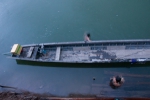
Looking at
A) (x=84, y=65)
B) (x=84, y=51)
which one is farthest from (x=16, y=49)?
(x=84, y=65)

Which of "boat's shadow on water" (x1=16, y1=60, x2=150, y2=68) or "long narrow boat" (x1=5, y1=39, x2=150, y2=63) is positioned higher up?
"long narrow boat" (x1=5, y1=39, x2=150, y2=63)

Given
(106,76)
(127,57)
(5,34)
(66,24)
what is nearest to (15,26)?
(5,34)

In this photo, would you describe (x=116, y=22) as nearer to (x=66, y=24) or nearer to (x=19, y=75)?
(x=66, y=24)

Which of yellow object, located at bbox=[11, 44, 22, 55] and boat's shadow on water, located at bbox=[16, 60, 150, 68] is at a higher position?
yellow object, located at bbox=[11, 44, 22, 55]

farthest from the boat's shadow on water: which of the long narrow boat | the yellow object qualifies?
the yellow object

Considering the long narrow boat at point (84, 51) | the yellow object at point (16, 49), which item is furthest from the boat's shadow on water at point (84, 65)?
the yellow object at point (16, 49)

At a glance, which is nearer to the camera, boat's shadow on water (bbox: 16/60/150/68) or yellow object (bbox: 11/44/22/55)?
yellow object (bbox: 11/44/22/55)

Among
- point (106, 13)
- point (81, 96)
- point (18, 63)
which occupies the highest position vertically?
point (106, 13)

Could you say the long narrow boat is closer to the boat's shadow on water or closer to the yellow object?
the yellow object

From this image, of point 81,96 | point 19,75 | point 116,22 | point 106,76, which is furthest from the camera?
point 116,22

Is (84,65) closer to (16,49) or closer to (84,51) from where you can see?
(84,51)
